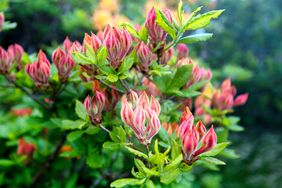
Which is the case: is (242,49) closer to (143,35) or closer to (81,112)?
(143,35)

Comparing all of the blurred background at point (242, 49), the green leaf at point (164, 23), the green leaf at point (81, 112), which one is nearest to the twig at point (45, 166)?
the green leaf at point (81, 112)

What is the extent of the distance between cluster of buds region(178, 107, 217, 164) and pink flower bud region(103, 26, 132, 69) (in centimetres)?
28

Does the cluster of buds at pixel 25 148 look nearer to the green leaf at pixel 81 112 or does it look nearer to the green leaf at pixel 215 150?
the green leaf at pixel 81 112

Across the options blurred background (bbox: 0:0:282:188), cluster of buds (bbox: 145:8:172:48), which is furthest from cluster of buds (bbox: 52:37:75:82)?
blurred background (bbox: 0:0:282:188)

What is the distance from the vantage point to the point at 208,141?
888mm

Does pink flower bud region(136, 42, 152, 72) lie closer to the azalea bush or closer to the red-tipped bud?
the azalea bush

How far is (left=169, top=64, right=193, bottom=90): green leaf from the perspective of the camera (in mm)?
1192

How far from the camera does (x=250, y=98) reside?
7.10 meters

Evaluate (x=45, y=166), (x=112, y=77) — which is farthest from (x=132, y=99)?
(x=45, y=166)

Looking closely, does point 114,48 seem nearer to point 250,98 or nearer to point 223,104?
point 223,104

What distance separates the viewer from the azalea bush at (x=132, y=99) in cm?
93

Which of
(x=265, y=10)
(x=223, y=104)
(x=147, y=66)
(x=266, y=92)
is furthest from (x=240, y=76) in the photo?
(x=147, y=66)

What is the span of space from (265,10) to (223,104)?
6.35 metres

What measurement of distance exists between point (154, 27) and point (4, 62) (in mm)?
579
